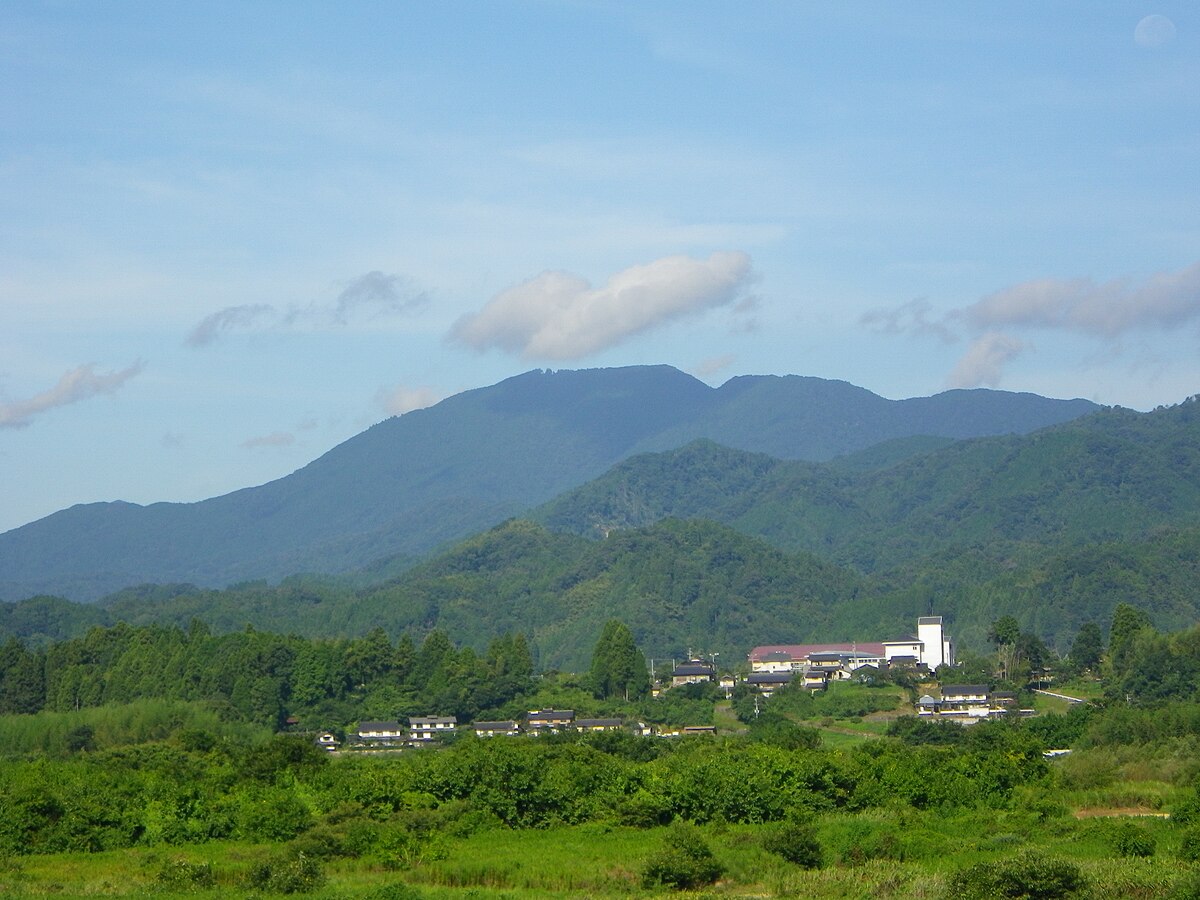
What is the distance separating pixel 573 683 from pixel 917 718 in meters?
18.0

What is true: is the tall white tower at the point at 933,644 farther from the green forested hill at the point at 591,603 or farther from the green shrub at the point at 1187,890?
the green shrub at the point at 1187,890

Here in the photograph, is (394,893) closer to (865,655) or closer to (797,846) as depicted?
(797,846)

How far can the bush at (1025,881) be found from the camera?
26078mm

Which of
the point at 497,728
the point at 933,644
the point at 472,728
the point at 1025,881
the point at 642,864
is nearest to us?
the point at 1025,881

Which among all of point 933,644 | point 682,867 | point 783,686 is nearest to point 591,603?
point 933,644

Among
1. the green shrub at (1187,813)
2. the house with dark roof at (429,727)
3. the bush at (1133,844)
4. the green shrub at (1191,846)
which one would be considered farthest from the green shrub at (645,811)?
the house with dark roof at (429,727)

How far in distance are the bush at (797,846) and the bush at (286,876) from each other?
8.38 meters

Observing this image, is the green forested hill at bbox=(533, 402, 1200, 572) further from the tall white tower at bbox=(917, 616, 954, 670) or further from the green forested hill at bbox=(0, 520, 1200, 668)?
the tall white tower at bbox=(917, 616, 954, 670)

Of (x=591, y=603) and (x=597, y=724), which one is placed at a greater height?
(x=591, y=603)

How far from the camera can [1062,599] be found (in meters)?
110

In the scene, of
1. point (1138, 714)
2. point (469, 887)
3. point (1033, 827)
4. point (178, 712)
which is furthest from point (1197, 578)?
point (469, 887)

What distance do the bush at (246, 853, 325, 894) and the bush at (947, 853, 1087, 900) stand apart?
35.9ft

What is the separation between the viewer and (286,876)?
29.4m

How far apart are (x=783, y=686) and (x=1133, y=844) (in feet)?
135
